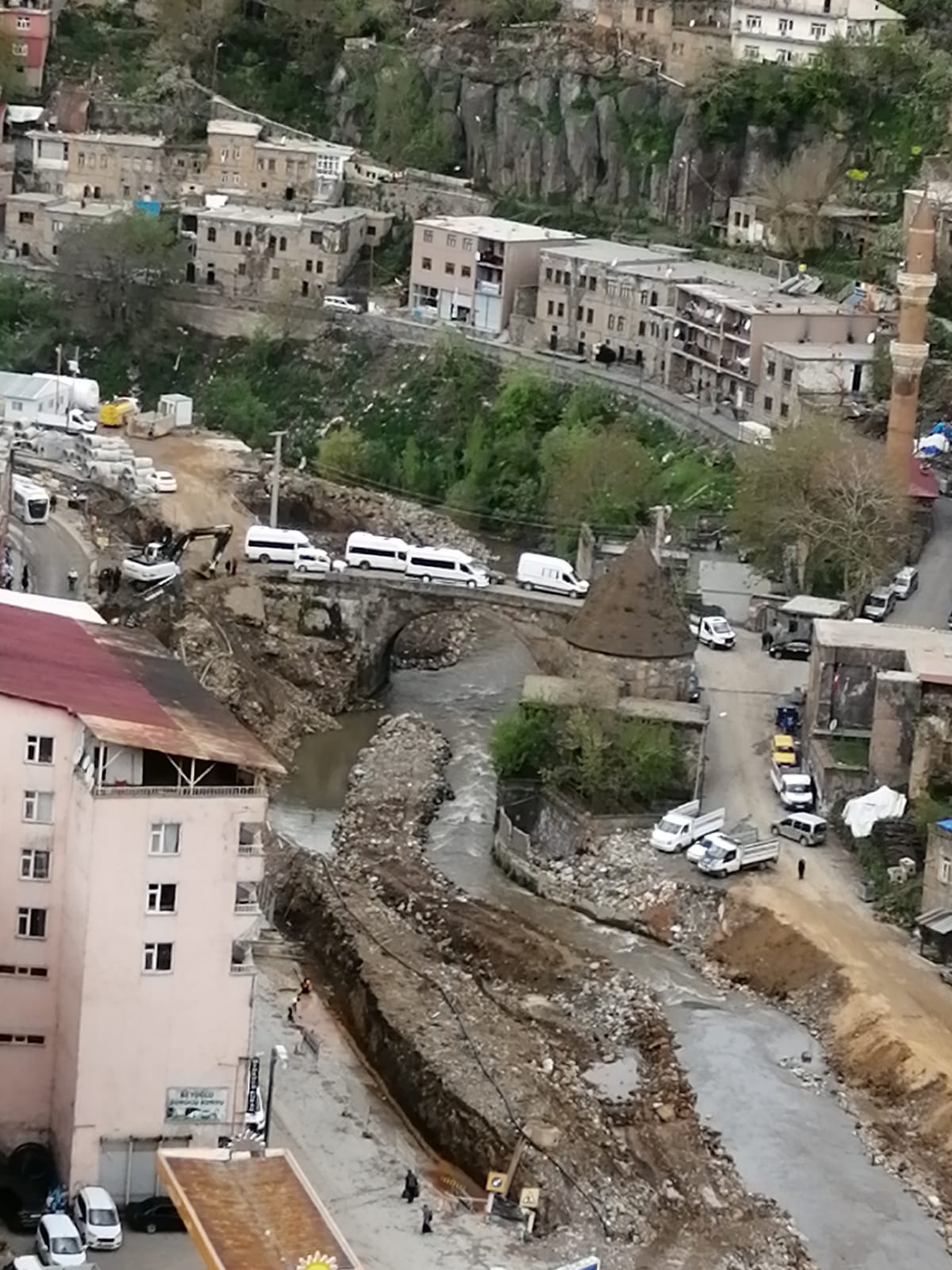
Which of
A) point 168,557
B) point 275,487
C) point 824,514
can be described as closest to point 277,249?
point 275,487

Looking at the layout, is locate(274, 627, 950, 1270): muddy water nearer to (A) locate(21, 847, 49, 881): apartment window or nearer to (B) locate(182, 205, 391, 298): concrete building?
(A) locate(21, 847, 49, 881): apartment window

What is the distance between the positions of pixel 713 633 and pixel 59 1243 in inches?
1122

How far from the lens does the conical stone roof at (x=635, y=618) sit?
190 feet

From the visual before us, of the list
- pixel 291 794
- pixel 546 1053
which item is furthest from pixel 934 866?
pixel 291 794

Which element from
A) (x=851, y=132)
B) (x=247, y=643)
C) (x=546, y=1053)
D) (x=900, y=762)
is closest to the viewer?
(x=546, y=1053)

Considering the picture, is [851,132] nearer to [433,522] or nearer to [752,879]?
[433,522]

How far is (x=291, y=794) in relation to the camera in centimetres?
5981

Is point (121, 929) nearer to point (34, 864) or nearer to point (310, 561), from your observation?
point (34, 864)

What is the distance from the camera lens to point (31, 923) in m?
39.2

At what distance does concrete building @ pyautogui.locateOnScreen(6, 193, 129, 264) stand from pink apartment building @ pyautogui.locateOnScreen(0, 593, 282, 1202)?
5493cm

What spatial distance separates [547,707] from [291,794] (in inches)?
217

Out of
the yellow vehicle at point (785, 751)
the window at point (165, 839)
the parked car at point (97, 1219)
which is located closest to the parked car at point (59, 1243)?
the parked car at point (97, 1219)

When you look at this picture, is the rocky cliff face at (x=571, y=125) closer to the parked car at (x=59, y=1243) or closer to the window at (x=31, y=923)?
the window at (x=31, y=923)

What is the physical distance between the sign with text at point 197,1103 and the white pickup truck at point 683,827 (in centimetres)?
1654
